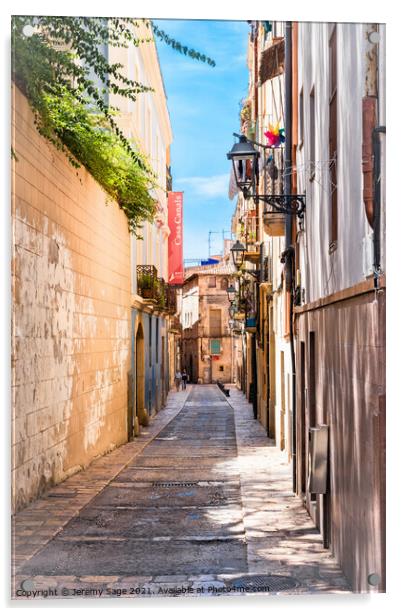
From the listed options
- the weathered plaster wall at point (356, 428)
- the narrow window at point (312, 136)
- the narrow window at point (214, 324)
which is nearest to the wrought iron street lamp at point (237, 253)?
the narrow window at point (214, 324)

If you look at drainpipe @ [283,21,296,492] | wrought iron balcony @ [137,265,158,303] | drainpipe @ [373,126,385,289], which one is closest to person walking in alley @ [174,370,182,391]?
wrought iron balcony @ [137,265,158,303]

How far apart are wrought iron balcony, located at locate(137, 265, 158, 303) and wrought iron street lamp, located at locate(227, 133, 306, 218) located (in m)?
1.51

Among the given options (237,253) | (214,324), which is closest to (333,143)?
(214,324)

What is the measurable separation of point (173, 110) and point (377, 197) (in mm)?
2102

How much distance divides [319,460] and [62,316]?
277cm

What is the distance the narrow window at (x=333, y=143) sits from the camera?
714 centimetres

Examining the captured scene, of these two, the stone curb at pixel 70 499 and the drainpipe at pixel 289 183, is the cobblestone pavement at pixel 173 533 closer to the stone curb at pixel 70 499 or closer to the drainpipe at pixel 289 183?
the stone curb at pixel 70 499

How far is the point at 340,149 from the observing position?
6871mm

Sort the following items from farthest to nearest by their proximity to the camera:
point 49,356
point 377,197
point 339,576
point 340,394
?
point 49,356
point 340,394
point 339,576
point 377,197

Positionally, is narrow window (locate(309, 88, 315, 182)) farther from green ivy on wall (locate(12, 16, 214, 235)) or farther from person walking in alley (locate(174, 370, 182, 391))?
person walking in alley (locate(174, 370, 182, 391))

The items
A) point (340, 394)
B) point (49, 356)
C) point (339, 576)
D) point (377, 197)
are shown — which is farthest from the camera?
point (49, 356)

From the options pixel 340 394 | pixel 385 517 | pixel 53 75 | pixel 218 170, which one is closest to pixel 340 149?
pixel 218 170

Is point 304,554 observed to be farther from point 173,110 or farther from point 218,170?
point 173,110

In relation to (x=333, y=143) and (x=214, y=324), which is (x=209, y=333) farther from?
(x=333, y=143)
